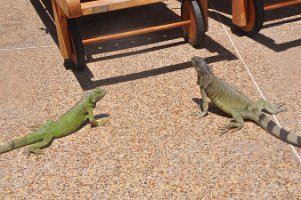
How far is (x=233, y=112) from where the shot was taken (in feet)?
12.6

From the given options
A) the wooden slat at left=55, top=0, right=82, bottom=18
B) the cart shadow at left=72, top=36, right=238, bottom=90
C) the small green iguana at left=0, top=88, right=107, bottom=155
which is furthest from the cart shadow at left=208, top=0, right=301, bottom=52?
the small green iguana at left=0, top=88, right=107, bottom=155

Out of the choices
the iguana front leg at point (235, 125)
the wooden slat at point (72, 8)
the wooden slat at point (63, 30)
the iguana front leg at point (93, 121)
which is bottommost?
the iguana front leg at point (235, 125)

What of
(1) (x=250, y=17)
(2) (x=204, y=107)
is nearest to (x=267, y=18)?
(1) (x=250, y=17)

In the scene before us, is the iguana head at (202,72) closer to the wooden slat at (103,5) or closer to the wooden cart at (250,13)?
the wooden slat at (103,5)

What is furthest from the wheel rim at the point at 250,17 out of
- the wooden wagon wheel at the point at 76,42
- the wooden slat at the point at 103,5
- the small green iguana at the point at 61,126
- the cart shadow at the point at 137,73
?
the small green iguana at the point at 61,126

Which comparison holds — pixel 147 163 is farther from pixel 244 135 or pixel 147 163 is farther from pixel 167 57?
pixel 167 57

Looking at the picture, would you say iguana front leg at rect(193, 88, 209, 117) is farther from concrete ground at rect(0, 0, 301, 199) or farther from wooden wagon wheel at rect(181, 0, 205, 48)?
wooden wagon wheel at rect(181, 0, 205, 48)

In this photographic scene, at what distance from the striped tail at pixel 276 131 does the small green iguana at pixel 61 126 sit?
1341mm

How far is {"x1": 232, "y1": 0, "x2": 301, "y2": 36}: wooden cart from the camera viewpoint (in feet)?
17.3

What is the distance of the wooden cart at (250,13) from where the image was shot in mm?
5258

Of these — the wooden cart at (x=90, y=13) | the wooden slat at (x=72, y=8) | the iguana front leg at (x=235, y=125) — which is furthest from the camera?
the wooden cart at (x=90, y=13)

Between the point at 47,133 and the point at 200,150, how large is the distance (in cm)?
127

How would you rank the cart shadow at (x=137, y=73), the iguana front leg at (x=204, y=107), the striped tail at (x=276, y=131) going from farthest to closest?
the cart shadow at (x=137, y=73) → the iguana front leg at (x=204, y=107) → the striped tail at (x=276, y=131)

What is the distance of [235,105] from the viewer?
388cm
